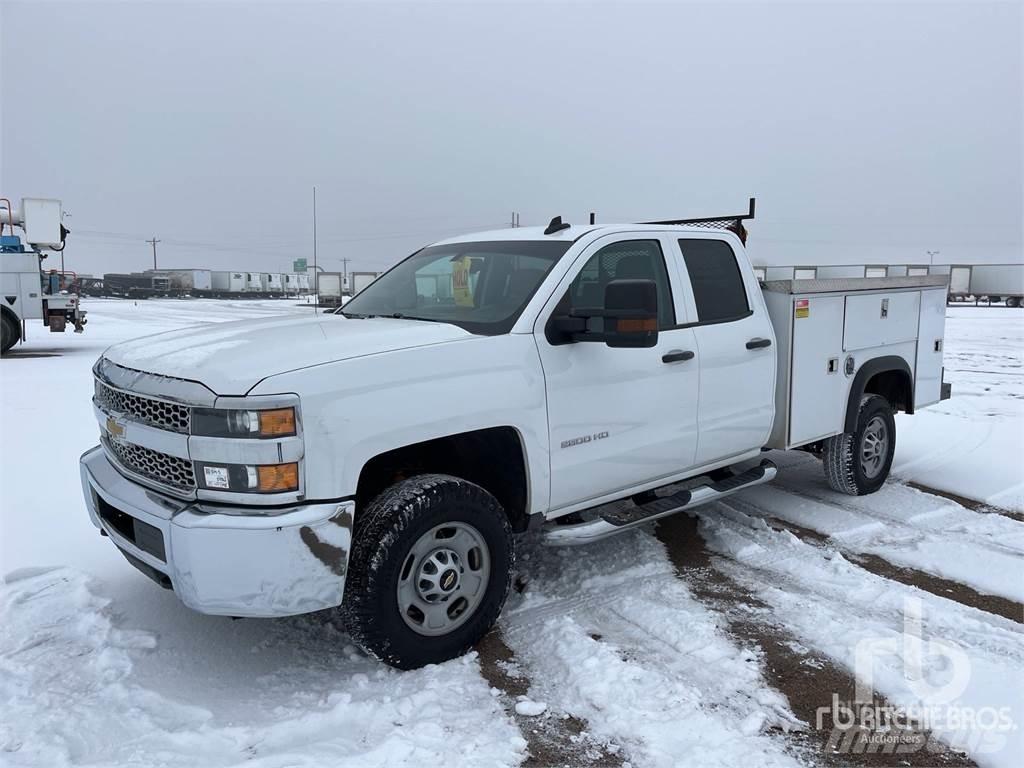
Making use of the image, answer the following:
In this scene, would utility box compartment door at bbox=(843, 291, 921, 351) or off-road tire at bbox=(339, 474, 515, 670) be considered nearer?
off-road tire at bbox=(339, 474, 515, 670)

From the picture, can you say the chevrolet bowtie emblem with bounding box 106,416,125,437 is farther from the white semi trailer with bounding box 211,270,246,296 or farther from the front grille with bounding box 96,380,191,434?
the white semi trailer with bounding box 211,270,246,296

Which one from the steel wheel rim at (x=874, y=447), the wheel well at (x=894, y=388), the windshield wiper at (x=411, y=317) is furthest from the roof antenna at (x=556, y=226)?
the wheel well at (x=894, y=388)

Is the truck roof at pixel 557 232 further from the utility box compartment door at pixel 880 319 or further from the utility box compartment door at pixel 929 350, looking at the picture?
the utility box compartment door at pixel 929 350

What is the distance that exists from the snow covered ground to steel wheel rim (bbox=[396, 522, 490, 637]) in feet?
0.69

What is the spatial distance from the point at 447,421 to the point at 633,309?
958 millimetres

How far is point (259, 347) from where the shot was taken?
3.32m

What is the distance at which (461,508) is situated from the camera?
3.38 metres

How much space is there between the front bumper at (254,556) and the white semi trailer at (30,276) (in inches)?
592

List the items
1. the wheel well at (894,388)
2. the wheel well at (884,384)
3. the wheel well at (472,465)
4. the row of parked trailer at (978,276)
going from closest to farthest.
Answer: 1. the wheel well at (472,465)
2. the wheel well at (884,384)
3. the wheel well at (894,388)
4. the row of parked trailer at (978,276)

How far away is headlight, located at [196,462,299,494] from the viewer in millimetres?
2947

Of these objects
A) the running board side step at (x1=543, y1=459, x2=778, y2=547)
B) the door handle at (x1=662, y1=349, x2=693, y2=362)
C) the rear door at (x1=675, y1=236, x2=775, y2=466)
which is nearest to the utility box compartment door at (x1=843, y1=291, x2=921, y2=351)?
the rear door at (x1=675, y1=236, x2=775, y2=466)

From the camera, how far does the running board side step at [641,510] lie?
13.0ft

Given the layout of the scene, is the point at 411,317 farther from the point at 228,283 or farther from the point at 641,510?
the point at 228,283

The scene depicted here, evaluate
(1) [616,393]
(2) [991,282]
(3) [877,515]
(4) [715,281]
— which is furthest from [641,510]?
(2) [991,282]
